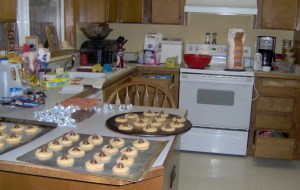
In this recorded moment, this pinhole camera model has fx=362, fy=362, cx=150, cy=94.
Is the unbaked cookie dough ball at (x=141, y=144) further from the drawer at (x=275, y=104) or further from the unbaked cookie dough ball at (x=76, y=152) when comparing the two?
the drawer at (x=275, y=104)

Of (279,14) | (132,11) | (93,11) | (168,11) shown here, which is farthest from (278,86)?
(93,11)

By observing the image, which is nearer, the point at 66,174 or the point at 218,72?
the point at 66,174

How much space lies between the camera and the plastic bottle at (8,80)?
2102 mm

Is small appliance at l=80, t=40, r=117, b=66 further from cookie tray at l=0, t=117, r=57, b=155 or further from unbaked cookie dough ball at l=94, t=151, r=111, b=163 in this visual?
unbaked cookie dough ball at l=94, t=151, r=111, b=163

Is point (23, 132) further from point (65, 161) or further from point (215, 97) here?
point (215, 97)

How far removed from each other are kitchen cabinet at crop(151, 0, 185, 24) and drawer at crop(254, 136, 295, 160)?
1559mm

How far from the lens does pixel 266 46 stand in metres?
4.02

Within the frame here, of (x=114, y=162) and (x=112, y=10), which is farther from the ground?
(x=112, y=10)

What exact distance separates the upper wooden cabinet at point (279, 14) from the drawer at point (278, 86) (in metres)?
0.66

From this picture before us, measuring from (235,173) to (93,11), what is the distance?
2.08 metres

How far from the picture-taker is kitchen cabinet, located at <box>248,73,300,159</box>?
3.52 m

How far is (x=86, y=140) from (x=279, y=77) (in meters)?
2.66

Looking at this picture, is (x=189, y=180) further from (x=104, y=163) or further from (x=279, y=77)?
(x=104, y=163)

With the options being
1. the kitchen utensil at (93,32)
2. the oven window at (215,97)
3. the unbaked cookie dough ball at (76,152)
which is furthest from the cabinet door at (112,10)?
the unbaked cookie dough ball at (76,152)
